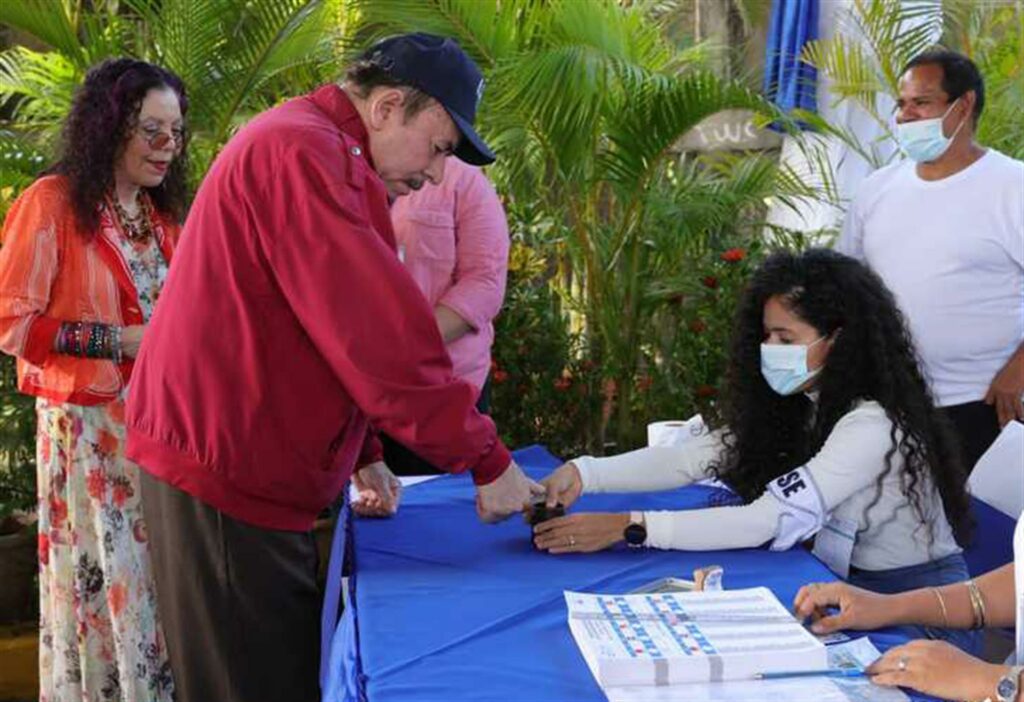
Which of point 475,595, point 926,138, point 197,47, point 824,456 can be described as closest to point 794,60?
point 926,138

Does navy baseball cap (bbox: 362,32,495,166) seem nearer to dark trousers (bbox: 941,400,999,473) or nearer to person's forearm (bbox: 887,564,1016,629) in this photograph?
person's forearm (bbox: 887,564,1016,629)

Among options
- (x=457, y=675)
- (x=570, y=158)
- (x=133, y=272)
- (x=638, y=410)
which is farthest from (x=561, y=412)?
(x=457, y=675)

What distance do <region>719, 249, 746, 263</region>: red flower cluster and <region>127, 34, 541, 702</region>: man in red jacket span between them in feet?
7.32

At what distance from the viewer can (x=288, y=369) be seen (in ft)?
7.27

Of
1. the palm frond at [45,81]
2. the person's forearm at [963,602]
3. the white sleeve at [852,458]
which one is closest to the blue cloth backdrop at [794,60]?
the palm frond at [45,81]

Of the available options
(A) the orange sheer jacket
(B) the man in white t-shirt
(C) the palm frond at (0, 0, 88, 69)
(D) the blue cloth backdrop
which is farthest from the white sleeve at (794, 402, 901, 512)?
(D) the blue cloth backdrop

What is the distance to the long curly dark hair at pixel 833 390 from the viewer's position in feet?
8.09

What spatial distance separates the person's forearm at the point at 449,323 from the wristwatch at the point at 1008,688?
5.95 ft

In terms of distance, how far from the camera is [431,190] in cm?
330

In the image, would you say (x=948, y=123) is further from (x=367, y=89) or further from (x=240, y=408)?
(x=240, y=408)

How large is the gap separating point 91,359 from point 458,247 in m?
0.92

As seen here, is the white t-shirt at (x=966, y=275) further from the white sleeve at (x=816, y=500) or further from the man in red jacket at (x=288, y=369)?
the man in red jacket at (x=288, y=369)

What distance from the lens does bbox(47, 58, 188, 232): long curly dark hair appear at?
2.95m

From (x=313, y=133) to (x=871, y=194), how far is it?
2.02 metres
